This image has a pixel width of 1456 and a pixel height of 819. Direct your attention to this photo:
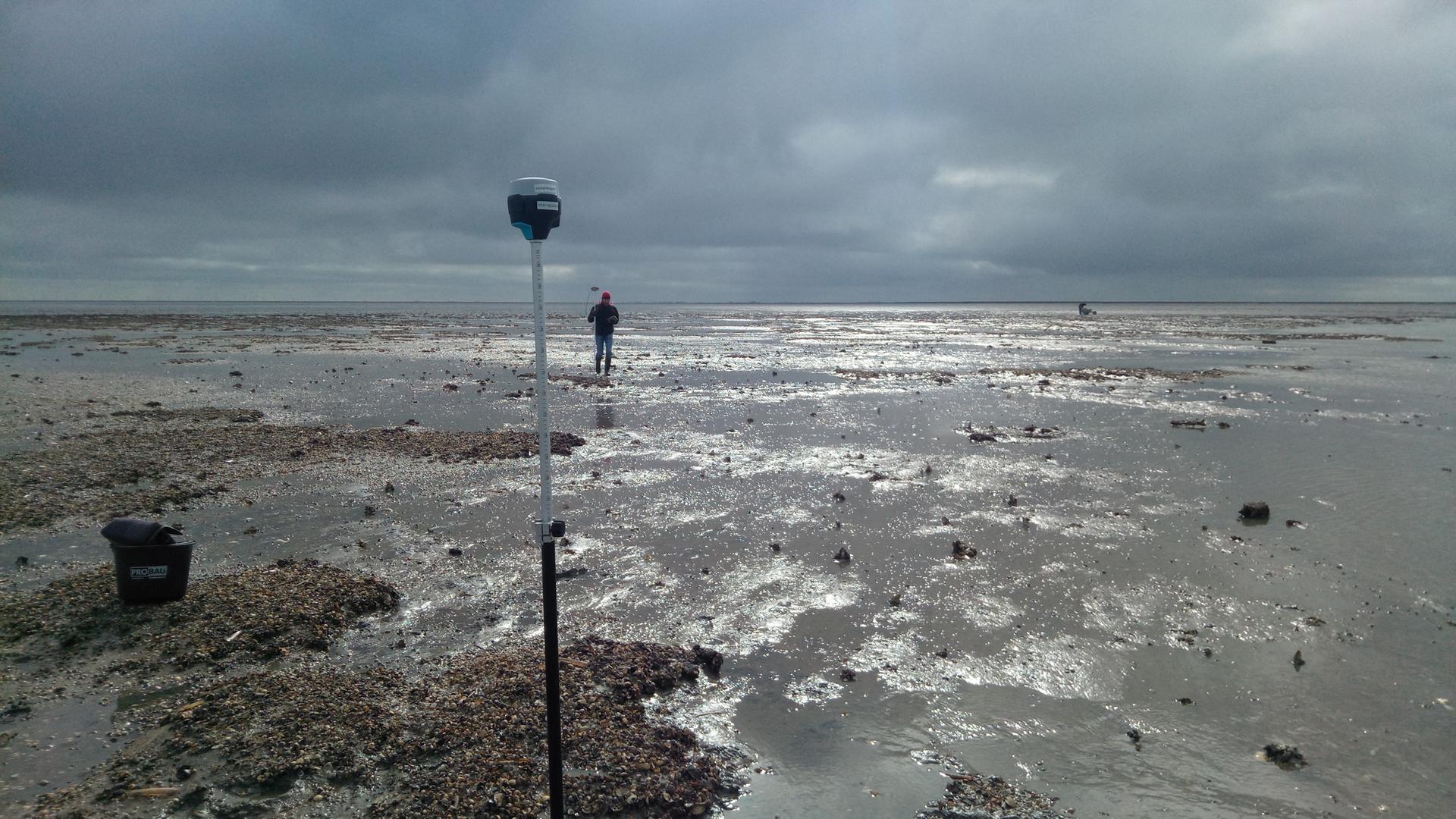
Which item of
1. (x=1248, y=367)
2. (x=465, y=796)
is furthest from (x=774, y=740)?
(x=1248, y=367)

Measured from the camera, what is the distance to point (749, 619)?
23.4 ft

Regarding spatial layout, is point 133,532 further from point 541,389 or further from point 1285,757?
point 1285,757

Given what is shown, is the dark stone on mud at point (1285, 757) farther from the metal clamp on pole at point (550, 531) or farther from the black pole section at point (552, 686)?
the metal clamp on pole at point (550, 531)

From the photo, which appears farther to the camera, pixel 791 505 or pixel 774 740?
pixel 791 505

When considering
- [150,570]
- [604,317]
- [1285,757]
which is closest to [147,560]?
[150,570]

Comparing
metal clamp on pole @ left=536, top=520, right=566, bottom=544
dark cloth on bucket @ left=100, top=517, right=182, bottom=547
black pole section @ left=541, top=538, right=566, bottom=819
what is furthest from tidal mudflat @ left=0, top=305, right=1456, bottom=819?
metal clamp on pole @ left=536, top=520, right=566, bottom=544

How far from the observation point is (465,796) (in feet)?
14.3

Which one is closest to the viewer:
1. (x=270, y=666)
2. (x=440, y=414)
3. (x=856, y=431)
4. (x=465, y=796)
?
(x=465, y=796)

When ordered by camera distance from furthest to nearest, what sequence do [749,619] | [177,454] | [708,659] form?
[177,454] < [749,619] < [708,659]

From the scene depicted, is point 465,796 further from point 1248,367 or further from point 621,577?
point 1248,367

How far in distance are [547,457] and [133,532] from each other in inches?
197

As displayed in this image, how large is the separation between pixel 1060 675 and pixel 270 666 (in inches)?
259

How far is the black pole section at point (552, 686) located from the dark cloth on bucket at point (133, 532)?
186 inches

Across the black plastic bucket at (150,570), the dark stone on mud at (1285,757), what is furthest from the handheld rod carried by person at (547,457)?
the dark stone on mud at (1285,757)
